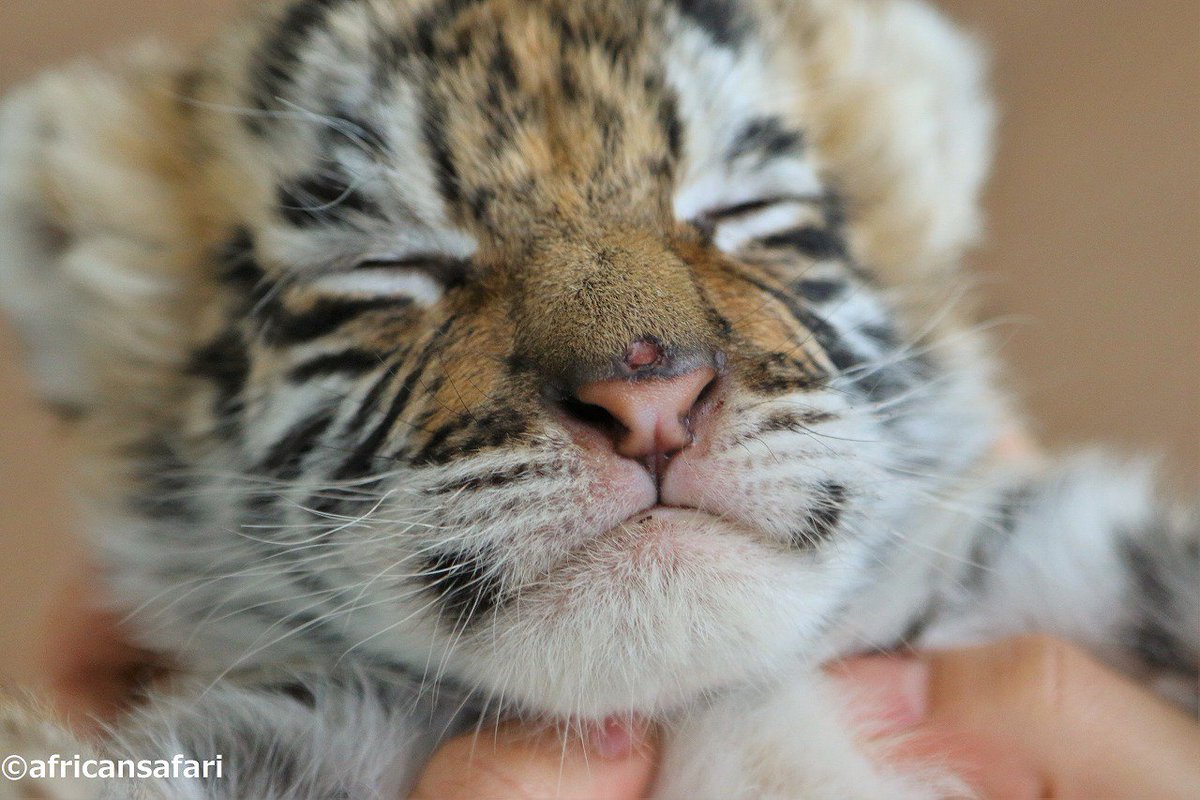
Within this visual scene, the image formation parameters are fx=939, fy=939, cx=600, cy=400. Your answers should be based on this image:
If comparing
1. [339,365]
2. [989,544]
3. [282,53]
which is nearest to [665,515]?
[339,365]

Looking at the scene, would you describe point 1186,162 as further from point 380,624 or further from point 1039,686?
point 380,624

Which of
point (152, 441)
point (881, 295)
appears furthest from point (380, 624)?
point (881, 295)

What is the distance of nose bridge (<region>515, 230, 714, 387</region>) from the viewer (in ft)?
2.22

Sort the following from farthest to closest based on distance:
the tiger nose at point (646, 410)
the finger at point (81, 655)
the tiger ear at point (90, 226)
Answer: the finger at point (81, 655) → the tiger ear at point (90, 226) → the tiger nose at point (646, 410)

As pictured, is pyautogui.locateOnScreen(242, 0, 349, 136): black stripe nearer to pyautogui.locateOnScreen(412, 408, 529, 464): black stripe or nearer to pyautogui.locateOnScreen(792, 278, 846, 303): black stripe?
pyautogui.locateOnScreen(412, 408, 529, 464): black stripe

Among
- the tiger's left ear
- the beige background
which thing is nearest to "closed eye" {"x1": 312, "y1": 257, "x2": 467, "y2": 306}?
the tiger's left ear

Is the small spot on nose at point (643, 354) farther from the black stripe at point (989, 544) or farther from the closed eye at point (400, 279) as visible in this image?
the black stripe at point (989, 544)

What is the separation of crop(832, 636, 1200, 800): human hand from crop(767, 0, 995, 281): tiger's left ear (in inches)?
18.3

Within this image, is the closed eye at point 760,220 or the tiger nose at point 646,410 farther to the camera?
the closed eye at point 760,220

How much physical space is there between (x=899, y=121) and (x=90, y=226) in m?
0.97

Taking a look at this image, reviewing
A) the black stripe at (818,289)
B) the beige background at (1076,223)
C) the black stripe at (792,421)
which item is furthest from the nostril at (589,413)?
the beige background at (1076,223)

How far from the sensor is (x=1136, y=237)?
A: 2219 mm

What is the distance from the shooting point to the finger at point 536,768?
2.57 ft

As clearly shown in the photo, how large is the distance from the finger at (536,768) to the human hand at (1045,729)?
22 centimetres
